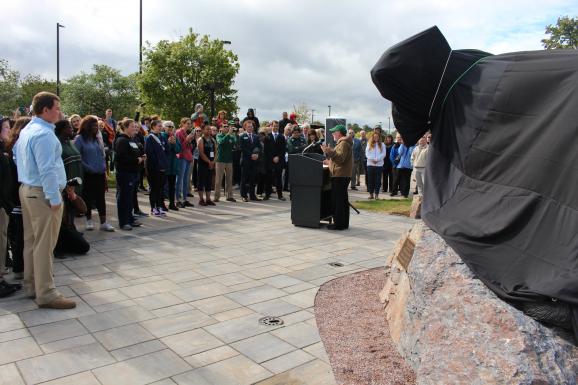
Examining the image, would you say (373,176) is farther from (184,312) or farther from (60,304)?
→ (60,304)

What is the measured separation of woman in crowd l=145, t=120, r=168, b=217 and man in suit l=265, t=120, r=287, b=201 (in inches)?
142

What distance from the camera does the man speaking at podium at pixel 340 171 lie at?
889 centimetres

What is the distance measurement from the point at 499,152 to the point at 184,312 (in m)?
3.32

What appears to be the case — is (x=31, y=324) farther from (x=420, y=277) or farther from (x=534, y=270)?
(x=534, y=270)

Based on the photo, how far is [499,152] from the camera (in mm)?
3578

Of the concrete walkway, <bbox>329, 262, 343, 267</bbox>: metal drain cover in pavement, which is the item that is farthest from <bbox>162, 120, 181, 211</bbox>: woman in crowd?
<bbox>329, 262, 343, 267</bbox>: metal drain cover in pavement

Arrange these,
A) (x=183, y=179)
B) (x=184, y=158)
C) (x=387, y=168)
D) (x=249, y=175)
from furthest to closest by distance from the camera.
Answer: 1. (x=387, y=168)
2. (x=249, y=175)
3. (x=183, y=179)
4. (x=184, y=158)

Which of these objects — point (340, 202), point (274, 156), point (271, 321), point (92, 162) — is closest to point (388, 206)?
point (274, 156)

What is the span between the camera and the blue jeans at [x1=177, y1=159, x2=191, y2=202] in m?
11.3

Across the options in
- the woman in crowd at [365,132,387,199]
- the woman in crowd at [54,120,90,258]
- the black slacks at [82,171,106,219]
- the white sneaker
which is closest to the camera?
the woman in crowd at [54,120,90,258]

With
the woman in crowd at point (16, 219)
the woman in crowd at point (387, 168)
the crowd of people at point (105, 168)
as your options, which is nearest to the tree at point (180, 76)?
the crowd of people at point (105, 168)

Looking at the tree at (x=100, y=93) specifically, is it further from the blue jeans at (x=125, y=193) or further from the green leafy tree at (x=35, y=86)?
the blue jeans at (x=125, y=193)

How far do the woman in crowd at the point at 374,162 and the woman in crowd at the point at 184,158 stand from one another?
5.54 metres

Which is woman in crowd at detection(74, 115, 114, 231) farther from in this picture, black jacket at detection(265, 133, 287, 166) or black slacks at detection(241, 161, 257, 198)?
black jacket at detection(265, 133, 287, 166)
